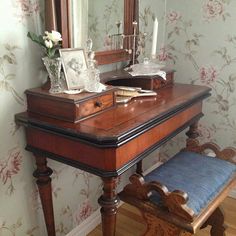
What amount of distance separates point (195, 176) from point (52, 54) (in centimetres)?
79

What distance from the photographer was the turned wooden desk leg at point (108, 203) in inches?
40.7

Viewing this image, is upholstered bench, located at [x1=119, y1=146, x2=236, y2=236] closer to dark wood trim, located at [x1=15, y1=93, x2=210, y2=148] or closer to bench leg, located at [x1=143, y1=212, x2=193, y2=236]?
bench leg, located at [x1=143, y1=212, x2=193, y2=236]

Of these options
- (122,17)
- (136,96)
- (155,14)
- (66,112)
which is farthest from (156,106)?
(155,14)

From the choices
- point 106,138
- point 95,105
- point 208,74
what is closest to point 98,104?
point 95,105

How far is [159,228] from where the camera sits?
1160 millimetres

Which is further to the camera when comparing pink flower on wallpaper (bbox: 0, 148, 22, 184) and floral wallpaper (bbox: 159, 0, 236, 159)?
floral wallpaper (bbox: 159, 0, 236, 159)

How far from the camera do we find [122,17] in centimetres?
162

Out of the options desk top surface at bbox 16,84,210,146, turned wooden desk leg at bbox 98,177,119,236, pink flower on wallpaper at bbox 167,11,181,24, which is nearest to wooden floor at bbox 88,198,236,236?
turned wooden desk leg at bbox 98,177,119,236

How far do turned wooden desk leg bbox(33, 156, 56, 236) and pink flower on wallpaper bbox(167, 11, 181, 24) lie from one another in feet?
4.32

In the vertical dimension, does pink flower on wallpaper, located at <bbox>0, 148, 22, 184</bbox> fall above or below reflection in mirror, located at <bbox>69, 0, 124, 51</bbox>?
below

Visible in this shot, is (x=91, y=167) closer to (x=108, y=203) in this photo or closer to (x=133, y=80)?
(x=108, y=203)

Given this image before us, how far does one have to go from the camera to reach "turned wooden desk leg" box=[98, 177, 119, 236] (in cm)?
103

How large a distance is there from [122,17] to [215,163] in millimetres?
895

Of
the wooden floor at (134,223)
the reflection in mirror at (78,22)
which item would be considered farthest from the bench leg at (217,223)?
the reflection in mirror at (78,22)
